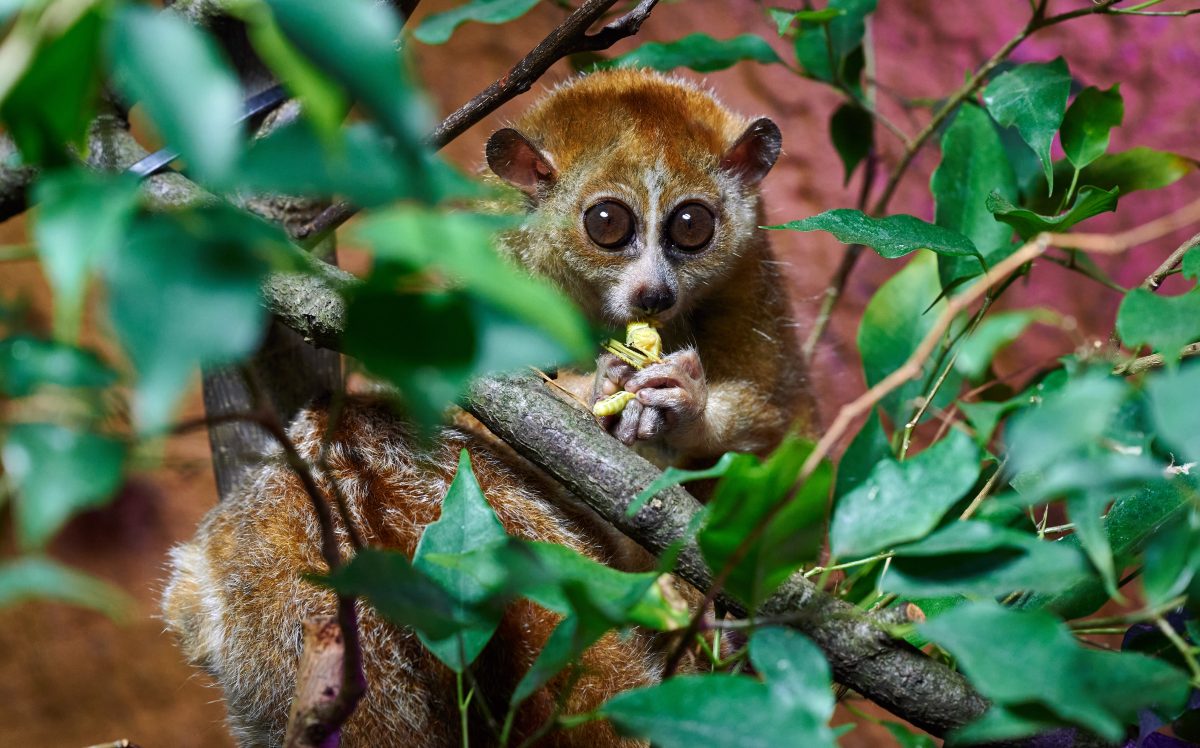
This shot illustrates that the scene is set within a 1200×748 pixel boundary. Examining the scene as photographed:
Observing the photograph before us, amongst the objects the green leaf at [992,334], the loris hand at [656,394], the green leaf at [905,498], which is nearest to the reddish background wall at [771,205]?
the loris hand at [656,394]

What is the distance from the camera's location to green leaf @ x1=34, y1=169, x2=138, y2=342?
26.7 inches

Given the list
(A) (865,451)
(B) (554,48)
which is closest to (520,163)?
(B) (554,48)

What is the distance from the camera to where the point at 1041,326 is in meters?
5.26

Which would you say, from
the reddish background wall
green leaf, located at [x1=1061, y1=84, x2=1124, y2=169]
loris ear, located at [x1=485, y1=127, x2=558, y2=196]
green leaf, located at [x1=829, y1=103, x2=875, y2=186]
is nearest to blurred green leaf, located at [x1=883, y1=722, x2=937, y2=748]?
green leaf, located at [x1=1061, y1=84, x2=1124, y2=169]

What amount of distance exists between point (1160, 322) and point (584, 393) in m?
1.47

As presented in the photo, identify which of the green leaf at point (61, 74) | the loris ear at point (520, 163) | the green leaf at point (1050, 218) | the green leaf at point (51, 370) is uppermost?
the green leaf at point (61, 74)

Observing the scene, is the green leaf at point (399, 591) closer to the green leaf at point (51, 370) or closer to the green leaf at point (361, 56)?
the green leaf at point (51, 370)

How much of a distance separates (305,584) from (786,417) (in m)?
1.39

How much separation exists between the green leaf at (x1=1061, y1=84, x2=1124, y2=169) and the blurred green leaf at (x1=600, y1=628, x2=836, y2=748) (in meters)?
1.58

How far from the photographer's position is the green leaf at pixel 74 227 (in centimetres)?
68

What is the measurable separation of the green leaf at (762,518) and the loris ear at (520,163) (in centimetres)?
164

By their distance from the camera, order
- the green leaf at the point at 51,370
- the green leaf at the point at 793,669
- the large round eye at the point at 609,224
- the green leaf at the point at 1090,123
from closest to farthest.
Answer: the green leaf at the point at 51,370
the green leaf at the point at 793,669
the green leaf at the point at 1090,123
the large round eye at the point at 609,224

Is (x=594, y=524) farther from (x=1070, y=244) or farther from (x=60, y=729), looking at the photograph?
(x=60, y=729)

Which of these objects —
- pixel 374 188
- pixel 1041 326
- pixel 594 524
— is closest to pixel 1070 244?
pixel 374 188
